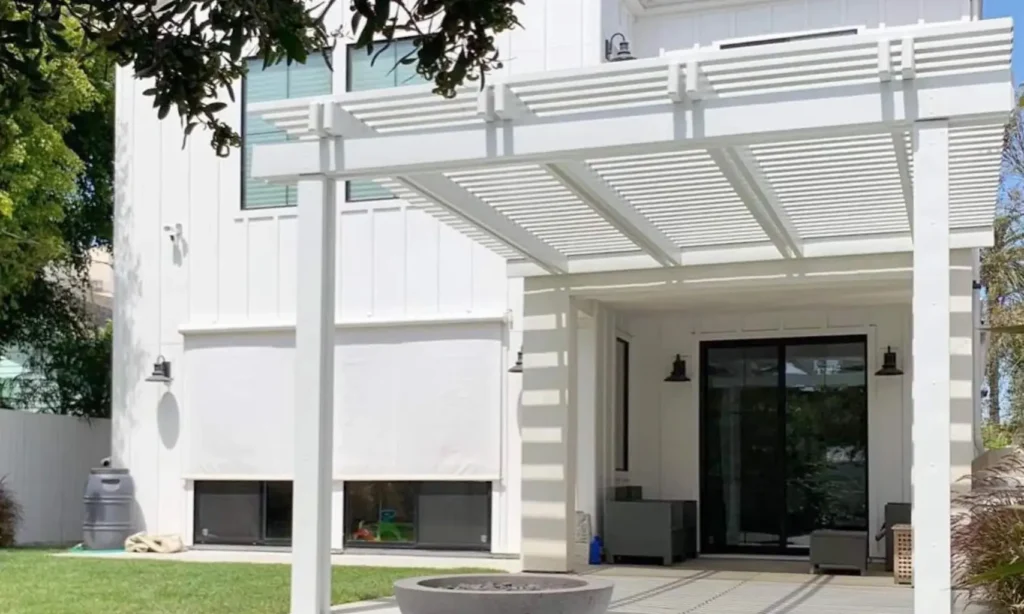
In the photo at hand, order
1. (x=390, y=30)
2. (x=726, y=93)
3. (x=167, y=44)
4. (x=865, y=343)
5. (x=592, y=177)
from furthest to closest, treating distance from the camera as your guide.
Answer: (x=865, y=343)
(x=592, y=177)
(x=726, y=93)
(x=167, y=44)
(x=390, y=30)

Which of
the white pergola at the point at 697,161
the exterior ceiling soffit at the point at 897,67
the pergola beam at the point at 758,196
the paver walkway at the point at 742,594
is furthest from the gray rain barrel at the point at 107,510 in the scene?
the exterior ceiling soffit at the point at 897,67

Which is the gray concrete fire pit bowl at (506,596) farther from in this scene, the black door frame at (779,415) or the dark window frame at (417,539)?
the black door frame at (779,415)

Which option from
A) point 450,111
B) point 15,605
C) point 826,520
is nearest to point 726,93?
point 450,111

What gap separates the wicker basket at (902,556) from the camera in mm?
10039

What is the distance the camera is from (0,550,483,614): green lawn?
8.30 m

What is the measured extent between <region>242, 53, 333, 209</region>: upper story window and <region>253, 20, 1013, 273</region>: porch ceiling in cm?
Result: 418

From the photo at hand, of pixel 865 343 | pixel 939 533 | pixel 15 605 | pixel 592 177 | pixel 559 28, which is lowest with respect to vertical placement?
pixel 15 605

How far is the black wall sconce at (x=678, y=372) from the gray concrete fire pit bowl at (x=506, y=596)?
6.35 meters

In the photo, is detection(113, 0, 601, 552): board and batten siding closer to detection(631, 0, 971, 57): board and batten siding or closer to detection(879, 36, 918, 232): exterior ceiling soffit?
detection(631, 0, 971, 57): board and batten siding

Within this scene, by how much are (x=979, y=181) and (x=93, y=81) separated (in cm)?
1192

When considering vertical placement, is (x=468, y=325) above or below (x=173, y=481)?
above

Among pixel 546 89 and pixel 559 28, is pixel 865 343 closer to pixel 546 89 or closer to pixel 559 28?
pixel 559 28

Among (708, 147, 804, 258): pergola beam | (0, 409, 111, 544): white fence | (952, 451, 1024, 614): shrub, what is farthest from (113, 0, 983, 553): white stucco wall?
(952, 451, 1024, 614): shrub

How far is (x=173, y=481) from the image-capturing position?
45.8ft
